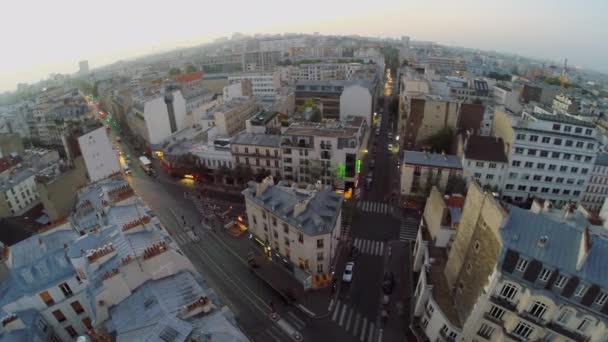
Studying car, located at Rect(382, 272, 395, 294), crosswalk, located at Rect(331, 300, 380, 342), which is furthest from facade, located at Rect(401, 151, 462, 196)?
crosswalk, located at Rect(331, 300, 380, 342)

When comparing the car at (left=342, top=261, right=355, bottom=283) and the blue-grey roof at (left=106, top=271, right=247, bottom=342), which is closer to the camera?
the blue-grey roof at (left=106, top=271, right=247, bottom=342)

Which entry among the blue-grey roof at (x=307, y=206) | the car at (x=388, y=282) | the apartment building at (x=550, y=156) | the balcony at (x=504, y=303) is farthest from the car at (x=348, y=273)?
the apartment building at (x=550, y=156)

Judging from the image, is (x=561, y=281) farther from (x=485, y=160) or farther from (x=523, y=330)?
(x=485, y=160)

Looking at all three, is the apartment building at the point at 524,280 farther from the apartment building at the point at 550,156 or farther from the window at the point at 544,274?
the apartment building at the point at 550,156

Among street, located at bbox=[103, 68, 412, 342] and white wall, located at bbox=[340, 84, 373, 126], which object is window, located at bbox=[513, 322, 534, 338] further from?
white wall, located at bbox=[340, 84, 373, 126]

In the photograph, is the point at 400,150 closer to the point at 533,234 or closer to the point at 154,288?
the point at 533,234

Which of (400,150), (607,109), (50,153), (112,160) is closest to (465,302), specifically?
(400,150)

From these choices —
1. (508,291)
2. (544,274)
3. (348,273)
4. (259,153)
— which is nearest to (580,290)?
(544,274)

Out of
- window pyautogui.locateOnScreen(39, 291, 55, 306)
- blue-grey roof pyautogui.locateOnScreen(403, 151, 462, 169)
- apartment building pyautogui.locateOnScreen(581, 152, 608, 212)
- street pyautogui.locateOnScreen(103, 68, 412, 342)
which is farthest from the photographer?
apartment building pyautogui.locateOnScreen(581, 152, 608, 212)
